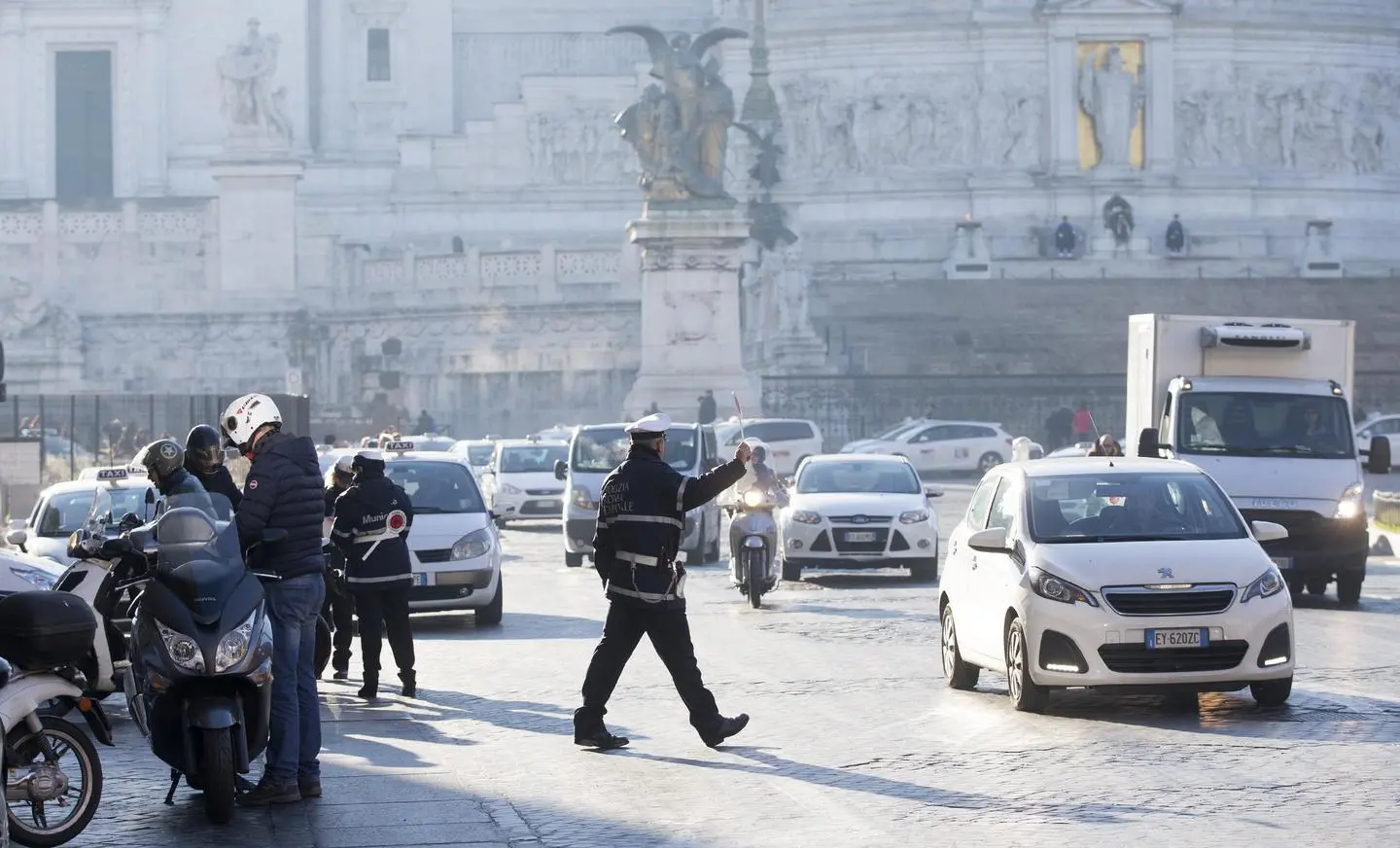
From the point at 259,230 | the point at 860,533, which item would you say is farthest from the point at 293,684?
the point at 259,230

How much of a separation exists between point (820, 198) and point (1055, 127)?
21.4 feet

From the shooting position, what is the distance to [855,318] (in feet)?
183

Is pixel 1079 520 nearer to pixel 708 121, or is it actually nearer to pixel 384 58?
pixel 708 121

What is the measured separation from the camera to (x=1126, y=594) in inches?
528

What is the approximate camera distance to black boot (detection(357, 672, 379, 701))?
14953 millimetres

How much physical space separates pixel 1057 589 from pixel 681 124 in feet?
101

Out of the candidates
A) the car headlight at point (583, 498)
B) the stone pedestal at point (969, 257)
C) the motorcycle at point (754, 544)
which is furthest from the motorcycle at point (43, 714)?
the stone pedestal at point (969, 257)

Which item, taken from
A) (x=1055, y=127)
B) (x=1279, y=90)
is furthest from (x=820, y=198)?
(x=1279, y=90)

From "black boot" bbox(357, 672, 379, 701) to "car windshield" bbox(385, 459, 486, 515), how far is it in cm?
569

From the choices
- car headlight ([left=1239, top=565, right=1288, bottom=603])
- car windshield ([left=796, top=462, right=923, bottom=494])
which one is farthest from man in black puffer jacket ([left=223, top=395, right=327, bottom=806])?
car windshield ([left=796, top=462, right=923, bottom=494])

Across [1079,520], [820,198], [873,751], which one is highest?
[820,198]

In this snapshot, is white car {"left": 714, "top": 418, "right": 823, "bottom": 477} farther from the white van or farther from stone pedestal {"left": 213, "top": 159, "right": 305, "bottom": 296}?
stone pedestal {"left": 213, "top": 159, "right": 305, "bottom": 296}

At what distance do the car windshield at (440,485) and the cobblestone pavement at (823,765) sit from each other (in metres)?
3.37

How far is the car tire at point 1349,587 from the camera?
821 inches
